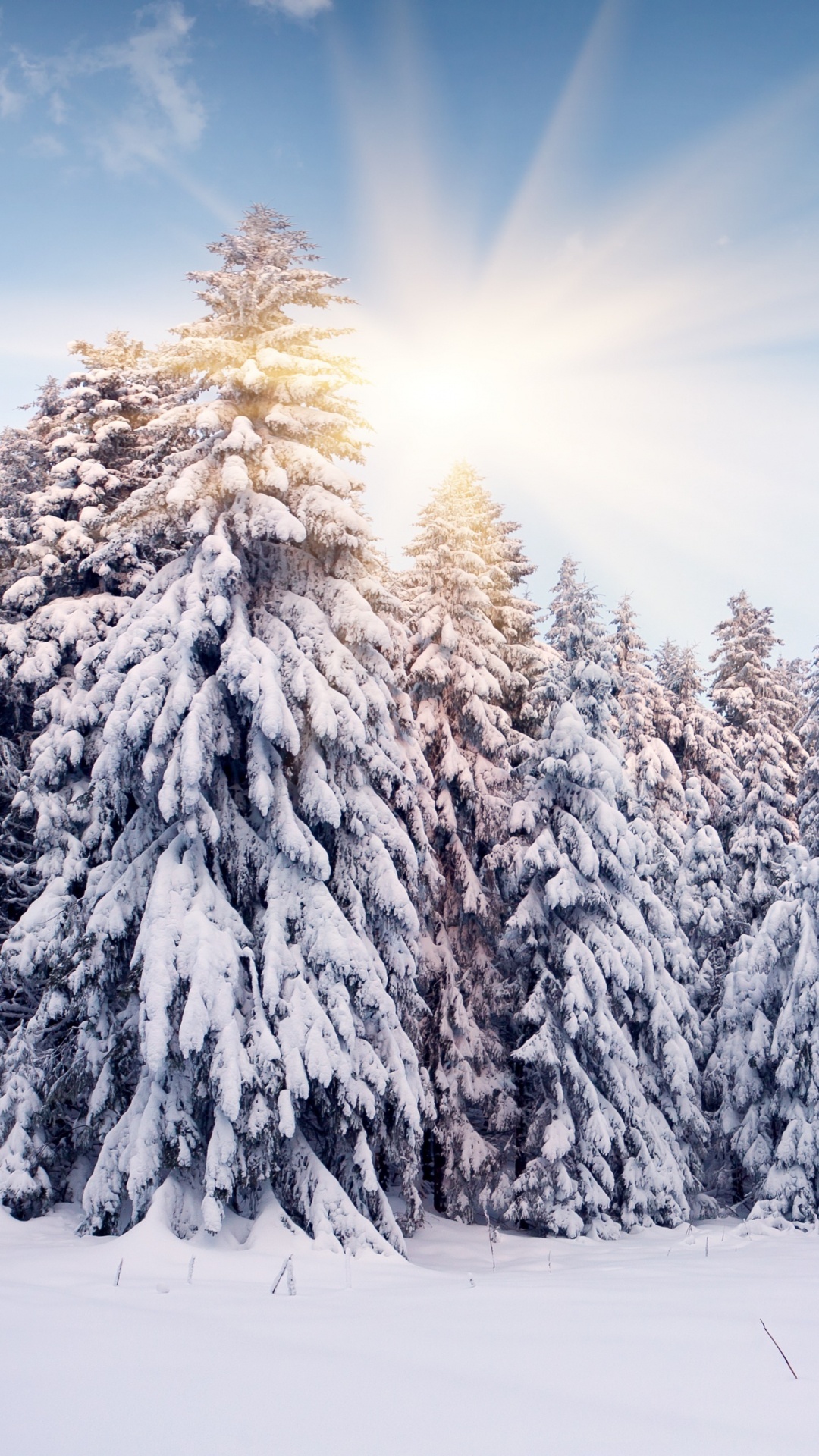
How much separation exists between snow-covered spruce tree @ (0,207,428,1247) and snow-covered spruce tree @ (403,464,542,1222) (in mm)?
3142

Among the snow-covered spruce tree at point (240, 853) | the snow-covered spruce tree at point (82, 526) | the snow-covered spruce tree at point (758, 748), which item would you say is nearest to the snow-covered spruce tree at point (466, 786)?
the snow-covered spruce tree at point (240, 853)

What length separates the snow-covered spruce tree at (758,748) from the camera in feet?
80.1

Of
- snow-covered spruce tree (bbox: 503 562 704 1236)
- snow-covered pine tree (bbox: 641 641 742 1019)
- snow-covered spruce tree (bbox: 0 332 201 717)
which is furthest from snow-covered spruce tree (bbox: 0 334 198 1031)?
snow-covered pine tree (bbox: 641 641 742 1019)

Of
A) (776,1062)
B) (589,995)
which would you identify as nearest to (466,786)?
(589,995)

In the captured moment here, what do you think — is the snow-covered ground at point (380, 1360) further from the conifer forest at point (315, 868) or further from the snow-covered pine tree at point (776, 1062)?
the snow-covered pine tree at point (776, 1062)

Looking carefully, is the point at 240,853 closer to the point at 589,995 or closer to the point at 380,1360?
the point at 380,1360

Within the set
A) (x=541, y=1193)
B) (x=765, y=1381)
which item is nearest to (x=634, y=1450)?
(x=765, y=1381)

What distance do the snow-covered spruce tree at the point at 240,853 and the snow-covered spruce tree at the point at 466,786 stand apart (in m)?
3.14

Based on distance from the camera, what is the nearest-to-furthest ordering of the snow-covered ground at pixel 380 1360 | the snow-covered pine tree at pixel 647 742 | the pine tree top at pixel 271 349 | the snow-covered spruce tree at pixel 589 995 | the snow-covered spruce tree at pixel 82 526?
the snow-covered ground at pixel 380 1360, the pine tree top at pixel 271 349, the snow-covered spruce tree at pixel 589 995, the snow-covered spruce tree at pixel 82 526, the snow-covered pine tree at pixel 647 742

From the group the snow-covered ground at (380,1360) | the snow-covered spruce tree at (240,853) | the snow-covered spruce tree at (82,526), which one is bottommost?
the snow-covered ground at (380,1360)

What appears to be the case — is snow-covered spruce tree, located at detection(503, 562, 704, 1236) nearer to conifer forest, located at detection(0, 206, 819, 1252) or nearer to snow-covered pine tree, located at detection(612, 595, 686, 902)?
conifer forest, located at detection(0, 206, 819, 1252)

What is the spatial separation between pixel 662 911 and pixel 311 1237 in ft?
35.1

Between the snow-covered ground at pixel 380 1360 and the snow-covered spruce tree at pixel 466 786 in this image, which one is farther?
the snow-covered spruce tree at pixel 466 786

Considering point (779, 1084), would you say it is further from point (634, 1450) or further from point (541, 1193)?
point (634, 1450)
